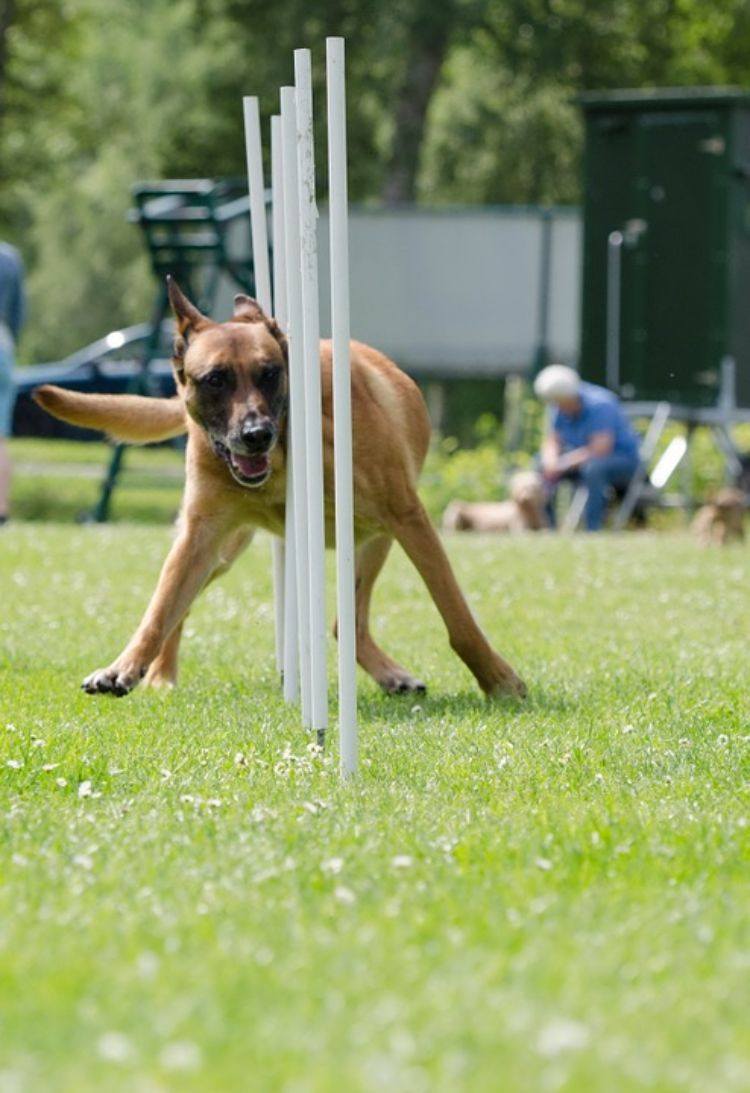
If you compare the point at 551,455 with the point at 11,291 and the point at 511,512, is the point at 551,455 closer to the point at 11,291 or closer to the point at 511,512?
the point at 511,512

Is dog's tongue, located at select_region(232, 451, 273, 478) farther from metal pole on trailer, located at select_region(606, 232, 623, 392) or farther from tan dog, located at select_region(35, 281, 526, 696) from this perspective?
metal pole on trailer, located at select_region(606, 232, 623, 392)

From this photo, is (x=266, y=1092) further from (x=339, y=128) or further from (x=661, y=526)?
(x=661, y=526)

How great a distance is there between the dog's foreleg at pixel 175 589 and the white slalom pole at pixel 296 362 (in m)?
0.50

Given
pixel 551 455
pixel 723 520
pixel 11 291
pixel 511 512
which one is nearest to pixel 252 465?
pixel 11 291

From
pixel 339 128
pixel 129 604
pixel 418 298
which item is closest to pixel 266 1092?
pixel 339 128

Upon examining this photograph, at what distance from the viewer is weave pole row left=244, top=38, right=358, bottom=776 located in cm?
482

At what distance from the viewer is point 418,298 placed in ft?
72.9

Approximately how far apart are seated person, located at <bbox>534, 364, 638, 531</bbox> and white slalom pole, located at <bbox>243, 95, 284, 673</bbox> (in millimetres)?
9391

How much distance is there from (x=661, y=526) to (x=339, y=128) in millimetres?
13415

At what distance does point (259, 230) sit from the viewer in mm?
6387

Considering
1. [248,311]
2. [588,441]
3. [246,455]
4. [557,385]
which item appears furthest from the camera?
[588,441]

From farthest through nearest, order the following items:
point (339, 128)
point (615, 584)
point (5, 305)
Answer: point (5, 305) < point (615, 584) < point (339, 128)

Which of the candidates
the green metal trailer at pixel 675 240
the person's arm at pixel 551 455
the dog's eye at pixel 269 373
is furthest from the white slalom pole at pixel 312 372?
the green metal trailer at pixel 675 240

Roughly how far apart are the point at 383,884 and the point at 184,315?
2.86 m
